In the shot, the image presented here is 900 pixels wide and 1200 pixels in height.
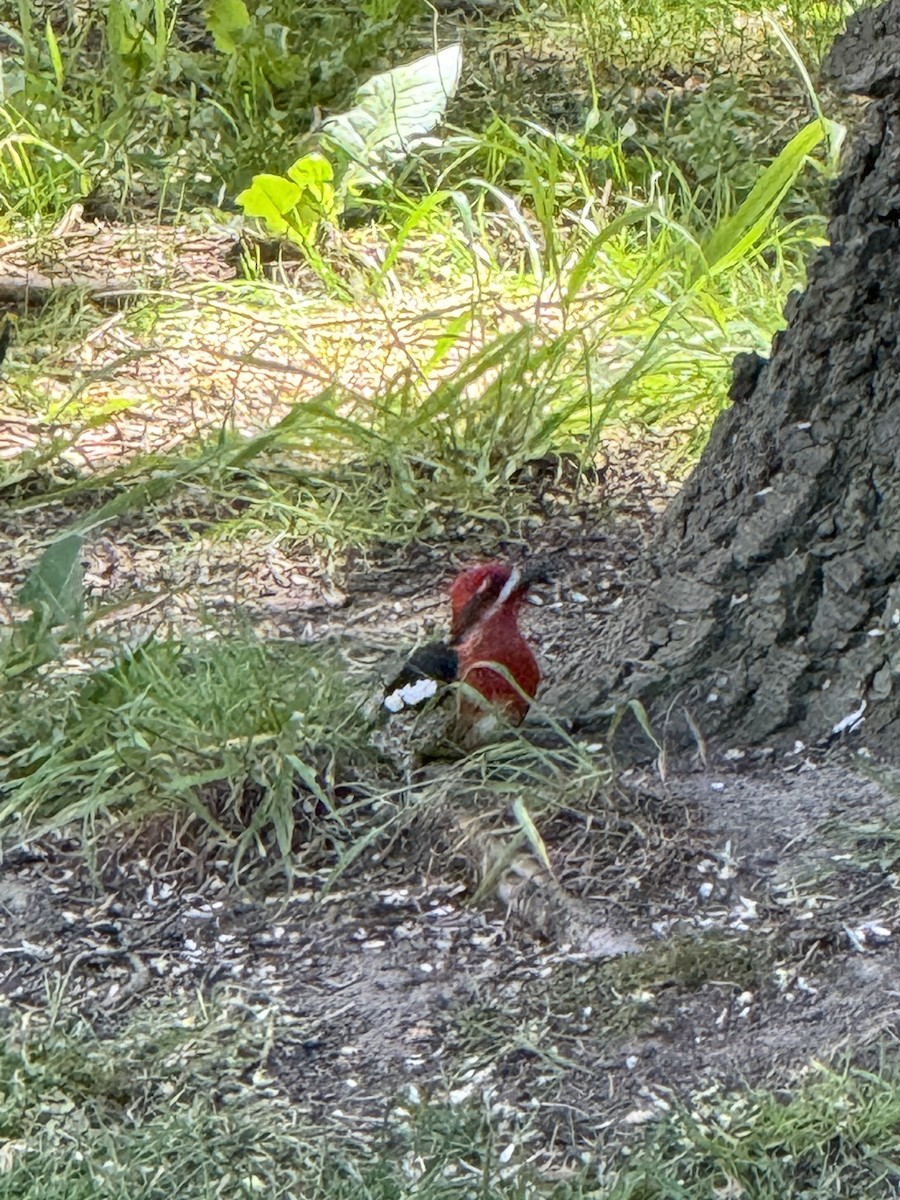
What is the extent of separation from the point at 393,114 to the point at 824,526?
266cm

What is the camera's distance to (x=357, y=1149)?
2074mm

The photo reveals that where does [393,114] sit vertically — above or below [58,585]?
above

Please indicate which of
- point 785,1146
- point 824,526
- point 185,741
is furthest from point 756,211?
point 785,1146

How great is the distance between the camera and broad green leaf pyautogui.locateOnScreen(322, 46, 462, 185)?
4.91 metres

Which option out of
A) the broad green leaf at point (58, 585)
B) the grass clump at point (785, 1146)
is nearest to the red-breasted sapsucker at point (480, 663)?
the broad green leaf at point (58, 585)

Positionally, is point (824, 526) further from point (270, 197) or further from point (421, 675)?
point (270, 197)

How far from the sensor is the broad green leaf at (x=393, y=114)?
491cm

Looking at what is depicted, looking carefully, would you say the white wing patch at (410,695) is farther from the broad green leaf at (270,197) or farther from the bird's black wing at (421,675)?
the broad green leaf at (270,197)

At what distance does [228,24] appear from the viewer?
5.27 m

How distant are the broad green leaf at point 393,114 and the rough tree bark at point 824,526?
2.36 meters

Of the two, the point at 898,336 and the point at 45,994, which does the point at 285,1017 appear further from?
the point at 898,336

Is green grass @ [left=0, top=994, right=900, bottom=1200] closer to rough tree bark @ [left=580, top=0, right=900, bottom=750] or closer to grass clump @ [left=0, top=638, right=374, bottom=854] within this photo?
grass clump @ [left=0, top=638, right=374, bottom=854]

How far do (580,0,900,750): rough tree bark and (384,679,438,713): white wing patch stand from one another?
0.25m

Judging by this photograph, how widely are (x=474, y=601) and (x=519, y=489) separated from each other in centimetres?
112
